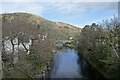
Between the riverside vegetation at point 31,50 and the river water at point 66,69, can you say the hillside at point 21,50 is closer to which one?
the riverside vegetation at point 31,50

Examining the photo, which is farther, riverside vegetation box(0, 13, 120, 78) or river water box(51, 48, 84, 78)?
river water box(51, 48, 84, 78)

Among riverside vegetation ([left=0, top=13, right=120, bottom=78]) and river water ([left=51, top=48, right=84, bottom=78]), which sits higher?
riverside vegetation ([left=0, top=13, right=120, bottom=78])

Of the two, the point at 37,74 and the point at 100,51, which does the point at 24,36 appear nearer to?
the point at 37,74

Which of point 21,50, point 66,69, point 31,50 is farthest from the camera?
point 66,69

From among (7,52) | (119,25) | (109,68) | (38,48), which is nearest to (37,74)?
(38,48)

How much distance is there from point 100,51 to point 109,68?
15.1 feet

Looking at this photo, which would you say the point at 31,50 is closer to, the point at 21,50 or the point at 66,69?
the point at 21,50

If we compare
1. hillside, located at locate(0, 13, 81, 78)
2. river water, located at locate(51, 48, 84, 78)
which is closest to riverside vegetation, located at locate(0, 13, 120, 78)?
hillside, located at locate(0, 13, 81, 78)

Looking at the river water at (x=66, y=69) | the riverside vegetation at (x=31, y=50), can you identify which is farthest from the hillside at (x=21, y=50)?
the river water at (x=66, y=69)

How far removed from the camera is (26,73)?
19438 mm

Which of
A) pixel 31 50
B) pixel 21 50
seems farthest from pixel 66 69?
pixel 21 50

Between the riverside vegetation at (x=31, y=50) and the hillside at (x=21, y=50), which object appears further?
the riverside vegetation at (x=31, y=50)

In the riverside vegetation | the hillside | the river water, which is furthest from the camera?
the river water

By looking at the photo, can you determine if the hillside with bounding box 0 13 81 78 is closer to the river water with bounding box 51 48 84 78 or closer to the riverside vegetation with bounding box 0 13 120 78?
the riverside vegetation with bounding box 0 13 120 78
